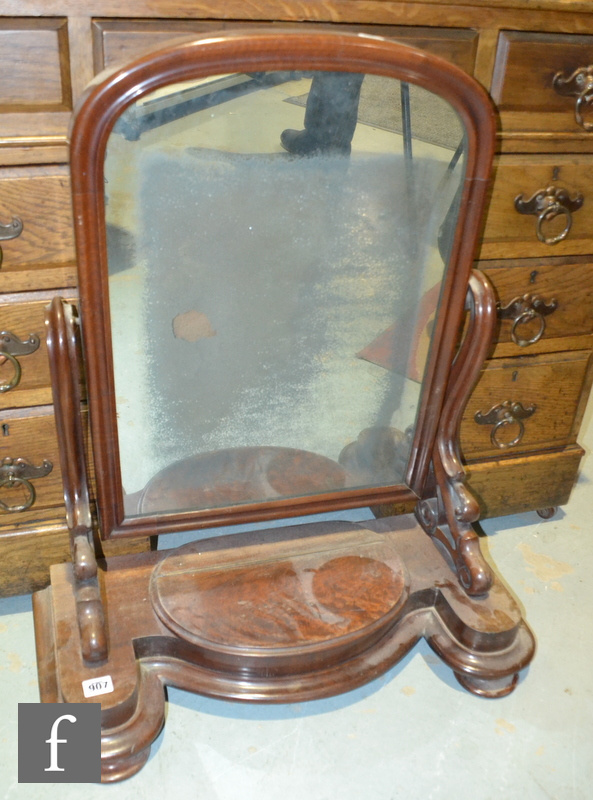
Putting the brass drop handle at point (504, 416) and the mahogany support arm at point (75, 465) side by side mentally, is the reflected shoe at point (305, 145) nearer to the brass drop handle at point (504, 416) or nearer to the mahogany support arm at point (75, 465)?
the mahogany support arm at point (75, 465)

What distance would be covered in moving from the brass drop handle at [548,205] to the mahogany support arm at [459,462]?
5.8 inches

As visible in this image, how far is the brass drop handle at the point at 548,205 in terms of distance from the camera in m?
1.18

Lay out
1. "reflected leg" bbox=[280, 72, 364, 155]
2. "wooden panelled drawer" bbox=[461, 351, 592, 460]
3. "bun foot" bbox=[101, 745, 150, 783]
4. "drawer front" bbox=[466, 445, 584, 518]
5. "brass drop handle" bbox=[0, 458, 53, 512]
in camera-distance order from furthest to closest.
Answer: "drawer front" bbox=[466, 445, 584, 518]
"wooden panelled drawer" bbox=[461, 351, 592, 460]
"brass drop handle" bbox=[0, 458, 53, 512]
"bun foot" bbox=[101, 745, 150, 783]
"reflected leg" bbox=[280, 72, 364, 155]

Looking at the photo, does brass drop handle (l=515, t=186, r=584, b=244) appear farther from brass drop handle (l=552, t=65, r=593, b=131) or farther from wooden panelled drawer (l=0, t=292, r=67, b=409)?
wooden panelled drawer (l=0, t=292, r=67, b=409)

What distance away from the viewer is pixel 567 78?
1095 mm

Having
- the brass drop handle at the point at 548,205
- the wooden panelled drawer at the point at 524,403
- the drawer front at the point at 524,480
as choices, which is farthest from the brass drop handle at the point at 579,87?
the drawer front at the point at 524,480

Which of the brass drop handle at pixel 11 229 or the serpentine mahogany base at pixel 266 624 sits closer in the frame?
the brass drop handle at pixel 11 229

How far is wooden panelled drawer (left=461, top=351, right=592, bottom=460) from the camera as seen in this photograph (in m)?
1.38

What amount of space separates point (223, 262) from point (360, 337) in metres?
0.25

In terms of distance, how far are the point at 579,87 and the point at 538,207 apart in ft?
0.58

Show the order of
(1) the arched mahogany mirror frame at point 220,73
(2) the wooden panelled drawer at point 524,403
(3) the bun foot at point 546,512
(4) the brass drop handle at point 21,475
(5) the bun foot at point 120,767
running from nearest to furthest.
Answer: (1) the arched mahogany mirror frame at point 220,73 < (5) the bun foot at point 120,767 < (4) the brass drop handle at point 21,475 < (2) the wooden panelled drawer at point 524,403 < (3) the bun foot at point 546,512

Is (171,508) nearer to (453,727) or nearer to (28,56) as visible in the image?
(453,727)

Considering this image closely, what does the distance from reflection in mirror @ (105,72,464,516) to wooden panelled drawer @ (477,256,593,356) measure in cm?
19

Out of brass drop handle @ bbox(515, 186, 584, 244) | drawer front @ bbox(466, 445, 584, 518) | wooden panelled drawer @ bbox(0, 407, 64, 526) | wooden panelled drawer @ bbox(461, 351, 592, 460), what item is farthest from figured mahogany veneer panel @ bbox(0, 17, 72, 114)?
drawer front @ bbox(466, 445, 584, 518)
